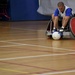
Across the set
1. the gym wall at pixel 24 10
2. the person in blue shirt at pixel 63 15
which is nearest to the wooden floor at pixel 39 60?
the person in blue shirt at pixel 63 15

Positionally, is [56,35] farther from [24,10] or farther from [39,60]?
[24,10]

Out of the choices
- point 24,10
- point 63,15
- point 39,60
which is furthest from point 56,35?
point 24,10

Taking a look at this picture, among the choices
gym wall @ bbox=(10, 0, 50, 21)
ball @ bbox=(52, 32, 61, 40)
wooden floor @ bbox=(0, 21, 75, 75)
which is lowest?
gym wall @ bbox=(10, 0, 50, 21)

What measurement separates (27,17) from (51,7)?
5.06 ft

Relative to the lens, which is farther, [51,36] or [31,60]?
[51,36]

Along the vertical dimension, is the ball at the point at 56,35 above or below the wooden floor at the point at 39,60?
below

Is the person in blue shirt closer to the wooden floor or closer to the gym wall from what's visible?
the wooden floor

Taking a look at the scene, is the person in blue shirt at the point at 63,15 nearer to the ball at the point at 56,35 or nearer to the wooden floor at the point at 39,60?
the ball at the point at 56,35

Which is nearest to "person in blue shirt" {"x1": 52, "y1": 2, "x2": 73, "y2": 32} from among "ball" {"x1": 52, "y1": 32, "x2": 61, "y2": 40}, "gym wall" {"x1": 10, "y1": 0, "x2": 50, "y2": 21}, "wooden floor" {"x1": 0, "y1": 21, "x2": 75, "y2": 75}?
"ball" {"x1": 52, "y1": 32, "x2": 61, "y2": 40}

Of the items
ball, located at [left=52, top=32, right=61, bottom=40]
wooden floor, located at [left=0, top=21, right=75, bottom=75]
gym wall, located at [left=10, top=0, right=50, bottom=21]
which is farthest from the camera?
gym wall, located at [left=10, top=0, right=50, bottom=21]

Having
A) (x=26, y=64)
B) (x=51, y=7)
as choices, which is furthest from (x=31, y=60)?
(x=51, y=7)

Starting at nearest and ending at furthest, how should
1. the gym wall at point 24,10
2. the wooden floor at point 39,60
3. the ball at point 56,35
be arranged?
the wooden floor at point 39,60
the ball at point 56,35
the gym wall at point 24,10

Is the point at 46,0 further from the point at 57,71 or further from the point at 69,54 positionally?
the point at 57,71

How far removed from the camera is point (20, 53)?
19.7 ft
